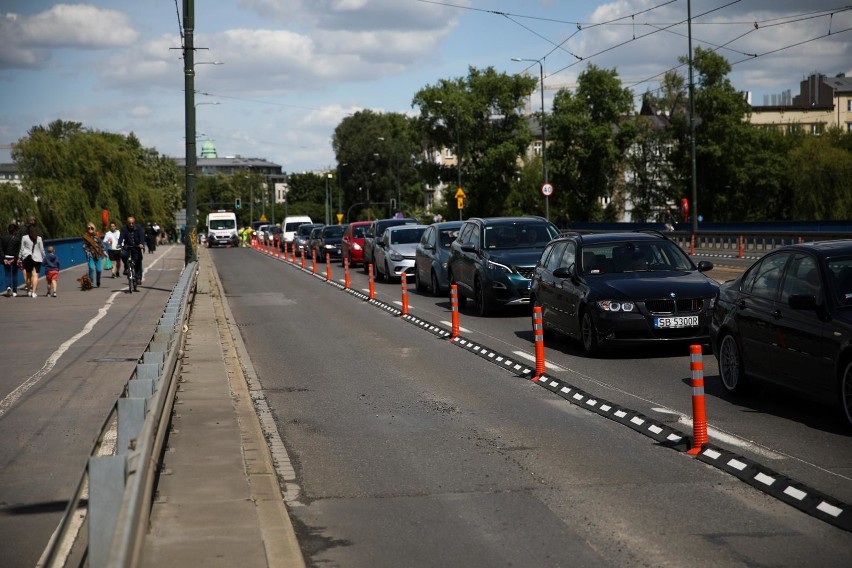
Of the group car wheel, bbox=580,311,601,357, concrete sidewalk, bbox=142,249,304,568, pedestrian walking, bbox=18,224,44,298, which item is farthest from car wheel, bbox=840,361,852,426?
pedestrian walking, bbox=18,224,44,298

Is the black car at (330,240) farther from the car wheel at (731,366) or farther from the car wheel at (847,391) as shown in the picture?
the car wheel at (847,391)

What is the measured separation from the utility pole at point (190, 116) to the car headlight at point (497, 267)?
10.6m

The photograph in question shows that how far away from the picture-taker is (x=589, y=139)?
94250 mm

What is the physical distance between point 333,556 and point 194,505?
3.57ft

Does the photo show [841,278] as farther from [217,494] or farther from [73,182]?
[73,182]

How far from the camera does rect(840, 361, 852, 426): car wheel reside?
29.2 feet

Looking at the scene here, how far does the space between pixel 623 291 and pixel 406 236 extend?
775 inches

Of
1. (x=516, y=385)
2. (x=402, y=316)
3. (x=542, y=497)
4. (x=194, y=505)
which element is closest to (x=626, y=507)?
(x=542, y=497)

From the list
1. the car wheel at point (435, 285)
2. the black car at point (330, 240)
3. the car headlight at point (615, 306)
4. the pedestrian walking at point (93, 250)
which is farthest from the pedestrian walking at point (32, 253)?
the black car at point (330, 240)

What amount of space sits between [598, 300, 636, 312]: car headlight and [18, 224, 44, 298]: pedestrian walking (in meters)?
18.8

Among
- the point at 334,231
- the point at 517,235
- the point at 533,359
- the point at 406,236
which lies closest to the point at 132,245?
the point at 406,236

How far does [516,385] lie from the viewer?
40.7 ft

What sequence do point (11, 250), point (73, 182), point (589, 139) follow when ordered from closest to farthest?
point (11, 250)
point (73, 182)
point (589, 139)

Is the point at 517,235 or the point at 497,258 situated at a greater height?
the point at 517,235
